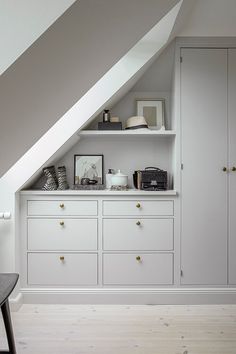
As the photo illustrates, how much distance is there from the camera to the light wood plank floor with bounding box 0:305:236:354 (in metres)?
1.96

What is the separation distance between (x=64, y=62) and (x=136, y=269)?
6.38ft

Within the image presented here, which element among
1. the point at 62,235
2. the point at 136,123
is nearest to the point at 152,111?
the point at 136,123

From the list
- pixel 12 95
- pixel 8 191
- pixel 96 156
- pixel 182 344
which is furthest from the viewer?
pixel 96 156

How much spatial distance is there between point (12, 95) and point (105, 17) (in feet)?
1.47

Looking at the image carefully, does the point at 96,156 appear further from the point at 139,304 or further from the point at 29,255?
the point at 139,304

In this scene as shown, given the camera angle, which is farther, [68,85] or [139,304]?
[139,304]

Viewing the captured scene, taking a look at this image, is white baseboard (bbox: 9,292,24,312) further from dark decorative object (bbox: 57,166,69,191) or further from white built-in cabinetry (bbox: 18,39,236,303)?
dark decorative object (bbox: 57,166,69,191)

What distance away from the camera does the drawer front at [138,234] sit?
2566 mm

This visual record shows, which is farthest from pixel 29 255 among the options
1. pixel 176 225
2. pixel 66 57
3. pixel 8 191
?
pixel 66 57

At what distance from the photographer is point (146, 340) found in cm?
204

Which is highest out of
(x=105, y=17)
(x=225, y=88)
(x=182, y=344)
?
(x=225, y=88)

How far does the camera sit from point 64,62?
1.12m

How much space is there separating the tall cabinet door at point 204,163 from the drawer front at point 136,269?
6.3 inches

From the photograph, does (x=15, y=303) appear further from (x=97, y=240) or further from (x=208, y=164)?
(x=208, y=164)
